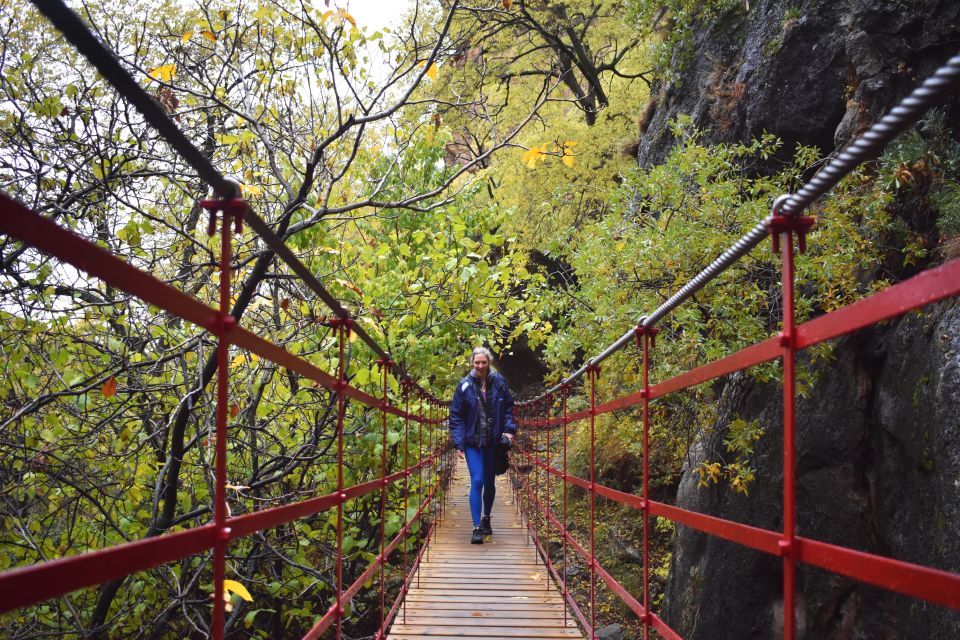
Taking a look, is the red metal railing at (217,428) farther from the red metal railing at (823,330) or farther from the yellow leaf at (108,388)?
the yellow leaf at (108,388)

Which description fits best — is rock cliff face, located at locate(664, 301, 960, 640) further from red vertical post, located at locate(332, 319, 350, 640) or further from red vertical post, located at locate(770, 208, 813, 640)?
red vertical post, located at locate(332, 319, 350, 640)

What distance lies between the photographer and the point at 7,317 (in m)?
2.91

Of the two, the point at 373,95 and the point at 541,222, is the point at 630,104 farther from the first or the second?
the point at 373,95

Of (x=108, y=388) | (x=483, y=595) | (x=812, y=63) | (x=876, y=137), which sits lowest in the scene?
(x=483, y=595)

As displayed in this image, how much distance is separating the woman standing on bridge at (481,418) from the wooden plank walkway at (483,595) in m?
0.60

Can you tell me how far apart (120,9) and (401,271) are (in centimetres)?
300

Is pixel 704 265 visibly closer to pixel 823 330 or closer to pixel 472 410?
pixel 472 410

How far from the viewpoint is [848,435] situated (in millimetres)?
4500

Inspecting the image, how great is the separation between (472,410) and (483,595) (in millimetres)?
1647

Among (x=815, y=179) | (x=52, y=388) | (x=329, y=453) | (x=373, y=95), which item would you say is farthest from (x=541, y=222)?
(x=815, y=179)

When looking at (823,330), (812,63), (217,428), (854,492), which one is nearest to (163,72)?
(217,428)

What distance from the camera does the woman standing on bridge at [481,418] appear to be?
19.6ft

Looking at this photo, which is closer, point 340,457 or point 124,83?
point 124,83

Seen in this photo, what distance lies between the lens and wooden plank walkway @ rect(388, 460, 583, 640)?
3.96 meters
